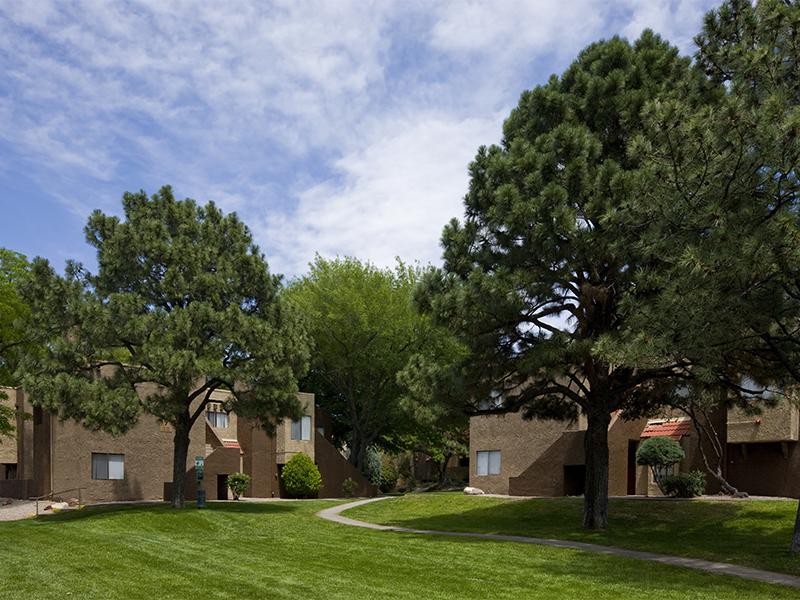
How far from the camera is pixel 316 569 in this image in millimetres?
16453

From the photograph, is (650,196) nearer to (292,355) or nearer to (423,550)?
(423,550)

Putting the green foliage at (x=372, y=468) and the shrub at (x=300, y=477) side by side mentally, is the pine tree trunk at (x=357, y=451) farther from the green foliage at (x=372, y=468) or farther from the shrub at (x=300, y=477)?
the shrub at (x=300, y=477)

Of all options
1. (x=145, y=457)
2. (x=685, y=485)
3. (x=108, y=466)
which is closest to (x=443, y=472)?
(x=145, y=457)

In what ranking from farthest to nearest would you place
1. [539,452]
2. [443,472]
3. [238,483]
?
[443,472], [238,483], [539,452]

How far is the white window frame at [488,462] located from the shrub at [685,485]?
38.0 feet

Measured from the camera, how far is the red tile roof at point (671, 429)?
104ft

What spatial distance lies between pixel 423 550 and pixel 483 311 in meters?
6.12

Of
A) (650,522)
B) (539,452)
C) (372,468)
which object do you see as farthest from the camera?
(372,468)

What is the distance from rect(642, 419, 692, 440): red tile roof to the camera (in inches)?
1253

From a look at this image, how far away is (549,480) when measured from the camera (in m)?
36.3

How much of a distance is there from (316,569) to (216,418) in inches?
1425

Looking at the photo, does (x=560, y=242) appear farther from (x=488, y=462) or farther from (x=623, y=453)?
(x=488, y=462)

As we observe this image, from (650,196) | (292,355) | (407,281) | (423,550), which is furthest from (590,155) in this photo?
(407,281)

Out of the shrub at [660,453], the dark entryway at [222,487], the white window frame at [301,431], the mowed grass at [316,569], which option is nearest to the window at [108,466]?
the dark entryway at [222,487]
